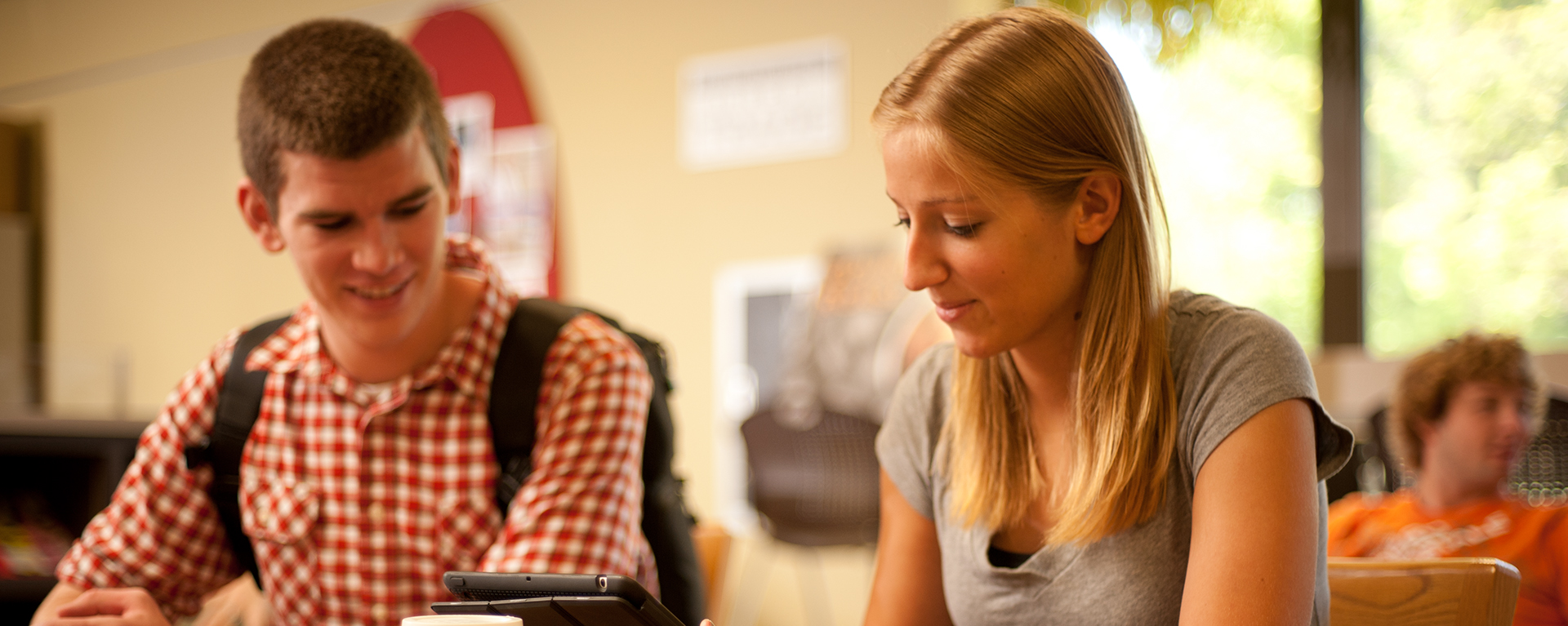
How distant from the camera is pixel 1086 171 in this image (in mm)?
1119

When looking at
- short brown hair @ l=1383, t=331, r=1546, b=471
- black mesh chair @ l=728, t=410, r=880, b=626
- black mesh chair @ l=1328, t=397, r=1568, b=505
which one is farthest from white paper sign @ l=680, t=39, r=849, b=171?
black mesh chair @ l=1328, t=397, r=1568, b=505

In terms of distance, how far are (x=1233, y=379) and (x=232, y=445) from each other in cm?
119

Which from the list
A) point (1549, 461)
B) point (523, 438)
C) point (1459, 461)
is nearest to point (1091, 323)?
point (523, 438)

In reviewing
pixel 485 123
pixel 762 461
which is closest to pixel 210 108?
pixel 485 123

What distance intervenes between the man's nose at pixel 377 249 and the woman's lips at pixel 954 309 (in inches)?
26.5

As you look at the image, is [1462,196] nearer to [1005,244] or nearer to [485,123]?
[1005,244]

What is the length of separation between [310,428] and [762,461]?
2241mm

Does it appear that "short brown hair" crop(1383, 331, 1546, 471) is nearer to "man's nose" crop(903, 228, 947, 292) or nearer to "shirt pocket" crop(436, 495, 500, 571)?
"man's nose" crop(903, 228, 947, 292)

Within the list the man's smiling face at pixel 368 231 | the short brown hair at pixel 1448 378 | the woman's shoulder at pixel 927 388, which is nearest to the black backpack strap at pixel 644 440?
the man's smiling face at pixel 368 231

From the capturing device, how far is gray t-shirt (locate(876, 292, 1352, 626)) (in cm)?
106

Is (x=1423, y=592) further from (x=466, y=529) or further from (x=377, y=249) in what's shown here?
(x=377, y=249)

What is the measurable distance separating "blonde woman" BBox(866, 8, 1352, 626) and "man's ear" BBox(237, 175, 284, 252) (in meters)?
0.82

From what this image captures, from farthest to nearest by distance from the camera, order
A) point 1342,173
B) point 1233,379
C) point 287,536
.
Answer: point 1342,173, point 287,536, point 1233,379

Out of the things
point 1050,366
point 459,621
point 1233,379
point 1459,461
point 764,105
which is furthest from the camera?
point 764,105
